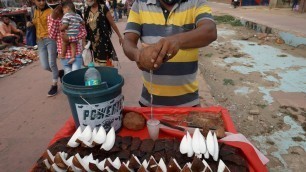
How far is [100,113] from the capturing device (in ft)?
4.99

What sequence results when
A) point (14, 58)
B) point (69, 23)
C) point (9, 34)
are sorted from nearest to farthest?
point (69, 23) < point (14, 58) < point (9, 34)

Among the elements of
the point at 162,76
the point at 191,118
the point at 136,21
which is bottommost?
the point at 191,118

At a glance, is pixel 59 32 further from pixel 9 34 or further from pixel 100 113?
pixel 9 34

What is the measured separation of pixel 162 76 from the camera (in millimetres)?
1841

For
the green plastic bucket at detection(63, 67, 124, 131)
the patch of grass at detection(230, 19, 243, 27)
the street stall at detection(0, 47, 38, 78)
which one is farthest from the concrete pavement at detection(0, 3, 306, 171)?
the patch of grass at detection(230, 19, 243, 27)

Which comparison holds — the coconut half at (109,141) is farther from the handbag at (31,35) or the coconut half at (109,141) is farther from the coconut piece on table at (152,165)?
the handbag at (31,35)

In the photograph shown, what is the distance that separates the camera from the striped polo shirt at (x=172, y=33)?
173 centimetres

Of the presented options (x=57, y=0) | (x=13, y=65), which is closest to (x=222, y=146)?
(x=57, y=0)

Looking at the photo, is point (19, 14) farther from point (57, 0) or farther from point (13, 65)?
point (57, 0)

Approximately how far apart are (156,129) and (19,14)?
1229 centimetres

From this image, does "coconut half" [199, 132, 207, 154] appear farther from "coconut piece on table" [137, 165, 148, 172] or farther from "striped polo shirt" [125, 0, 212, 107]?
"striped polo shirt" [125, 0, 212, 107]

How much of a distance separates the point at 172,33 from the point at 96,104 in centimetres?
69

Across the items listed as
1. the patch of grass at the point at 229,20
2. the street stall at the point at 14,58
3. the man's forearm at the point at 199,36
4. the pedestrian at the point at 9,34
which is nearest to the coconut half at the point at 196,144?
the man's forearm at the point at 199,36

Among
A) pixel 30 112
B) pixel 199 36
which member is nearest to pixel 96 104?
pixel 199 36
